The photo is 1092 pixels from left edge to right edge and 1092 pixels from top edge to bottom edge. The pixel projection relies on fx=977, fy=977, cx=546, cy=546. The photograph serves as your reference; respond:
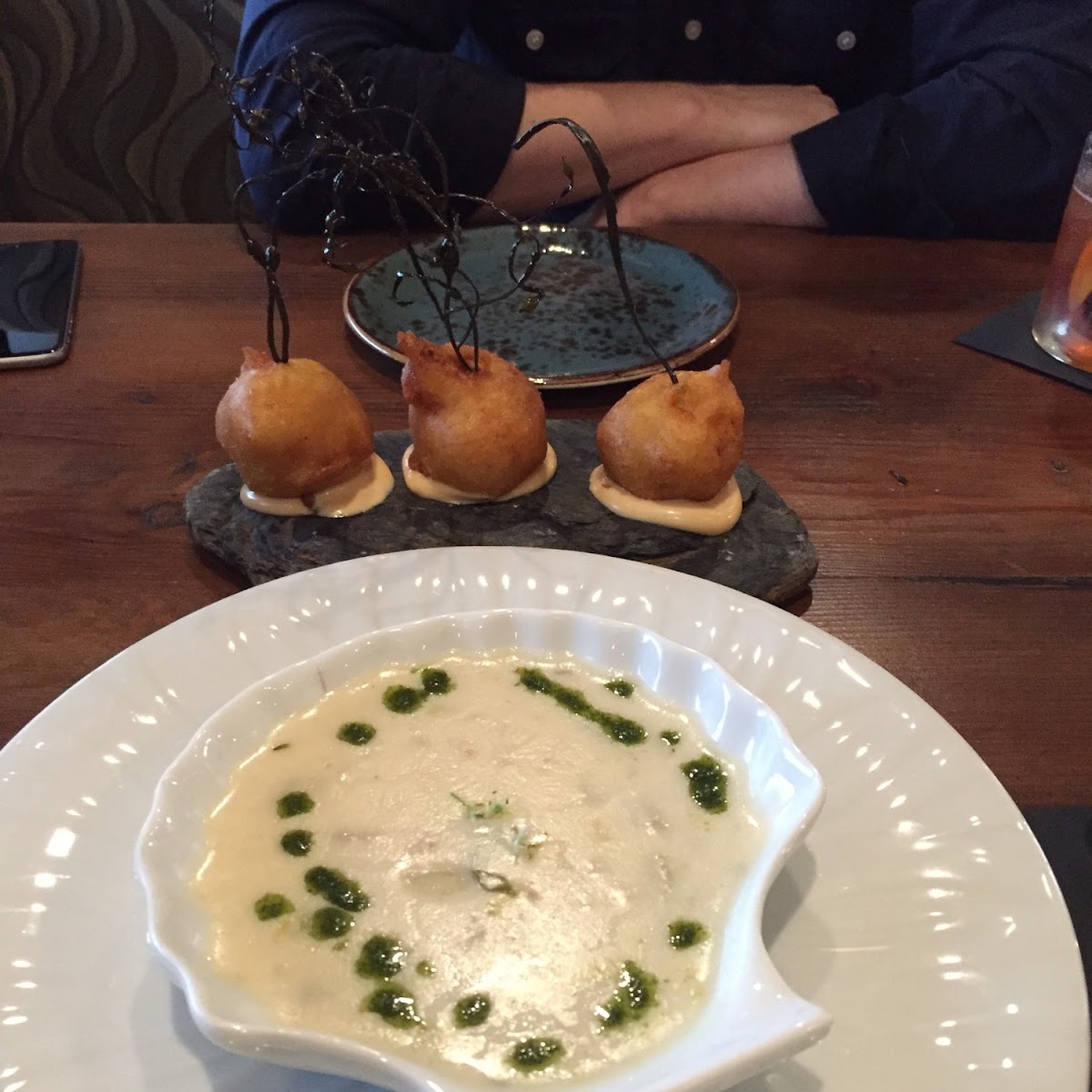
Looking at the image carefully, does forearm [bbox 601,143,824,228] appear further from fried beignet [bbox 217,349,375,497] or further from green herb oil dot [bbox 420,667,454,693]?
green herb oil dot [bbox 420,667,454,693]

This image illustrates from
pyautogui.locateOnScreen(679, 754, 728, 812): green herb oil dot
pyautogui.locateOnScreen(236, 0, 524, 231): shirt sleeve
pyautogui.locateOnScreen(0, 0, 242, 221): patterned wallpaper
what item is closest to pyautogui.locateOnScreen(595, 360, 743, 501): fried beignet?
pyautogui.locateOnScreen(679, 754, 728, 812): green herb oil dot

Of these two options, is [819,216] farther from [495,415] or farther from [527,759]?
[527,759]

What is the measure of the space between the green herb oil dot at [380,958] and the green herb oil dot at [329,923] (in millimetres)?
19

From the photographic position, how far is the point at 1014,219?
1911 mm

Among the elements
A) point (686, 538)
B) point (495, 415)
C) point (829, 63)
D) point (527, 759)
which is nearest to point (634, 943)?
point (527, 759)

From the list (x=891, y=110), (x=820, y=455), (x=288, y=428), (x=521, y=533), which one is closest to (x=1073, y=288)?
(x=820, y=455)

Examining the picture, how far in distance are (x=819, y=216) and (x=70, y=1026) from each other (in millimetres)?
1779

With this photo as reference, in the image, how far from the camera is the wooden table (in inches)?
38.6

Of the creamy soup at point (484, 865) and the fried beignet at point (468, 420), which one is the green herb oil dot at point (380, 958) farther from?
the fried beignet at point (468, 420)

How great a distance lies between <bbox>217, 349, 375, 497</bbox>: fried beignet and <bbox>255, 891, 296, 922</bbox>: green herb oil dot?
1.94 ft

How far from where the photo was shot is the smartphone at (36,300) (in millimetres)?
1457

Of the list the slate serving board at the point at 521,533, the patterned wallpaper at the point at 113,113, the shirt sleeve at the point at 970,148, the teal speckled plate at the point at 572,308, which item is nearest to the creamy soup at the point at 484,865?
the slate serving board at the point at 521,533

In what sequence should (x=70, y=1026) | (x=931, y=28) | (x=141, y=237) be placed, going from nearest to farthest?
(x=70, y=1026) < (x=141, y=237) < (x=931, y=28)

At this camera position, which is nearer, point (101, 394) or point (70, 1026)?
point (70, 1026)
